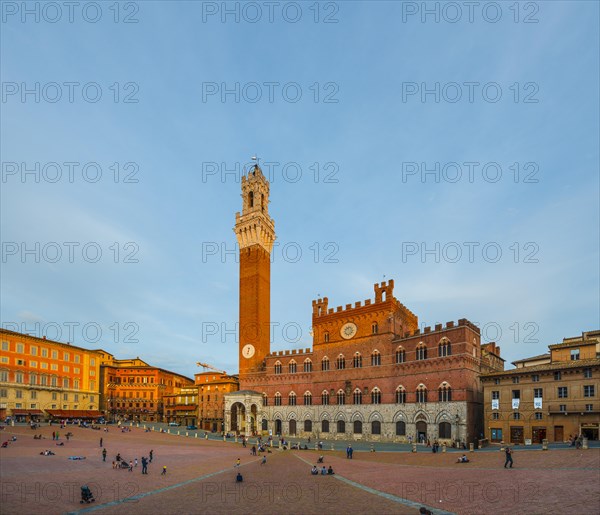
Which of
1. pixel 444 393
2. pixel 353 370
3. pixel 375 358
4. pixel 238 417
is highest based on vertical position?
pixel 375 358

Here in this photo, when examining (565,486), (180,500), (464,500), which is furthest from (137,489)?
(565,486)

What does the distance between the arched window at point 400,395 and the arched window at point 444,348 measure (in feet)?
25.5

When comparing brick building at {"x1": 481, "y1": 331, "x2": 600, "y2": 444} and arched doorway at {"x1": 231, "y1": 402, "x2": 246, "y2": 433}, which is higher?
brick building at {"x1": 481, "y1": 331, "x2": 600, "y2": 444}

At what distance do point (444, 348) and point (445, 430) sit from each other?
31.8 ft

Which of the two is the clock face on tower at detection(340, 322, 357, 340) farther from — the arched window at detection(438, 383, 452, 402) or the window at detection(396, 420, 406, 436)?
the arched window at detection(438, 383, 452, 402)

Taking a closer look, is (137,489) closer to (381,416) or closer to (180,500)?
(180,500)

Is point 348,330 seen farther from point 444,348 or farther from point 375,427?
point 444,348

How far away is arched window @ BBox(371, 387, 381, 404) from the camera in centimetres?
6400

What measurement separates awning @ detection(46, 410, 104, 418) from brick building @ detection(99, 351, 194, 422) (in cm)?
1228

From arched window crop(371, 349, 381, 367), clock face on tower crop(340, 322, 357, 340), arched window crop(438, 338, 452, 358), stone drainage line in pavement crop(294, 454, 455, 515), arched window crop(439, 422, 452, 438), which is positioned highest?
clock face on tower crop(340, 322, 357, 340)

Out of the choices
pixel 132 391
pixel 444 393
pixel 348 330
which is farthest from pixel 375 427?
pixel 132 391

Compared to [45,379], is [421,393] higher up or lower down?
higher up

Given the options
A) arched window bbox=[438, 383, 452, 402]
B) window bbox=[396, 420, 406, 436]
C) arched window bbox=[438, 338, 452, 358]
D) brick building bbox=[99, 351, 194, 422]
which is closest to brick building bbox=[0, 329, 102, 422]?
brick building bbox=[99, 351, 194, 422]

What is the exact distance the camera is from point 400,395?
61.4 m
